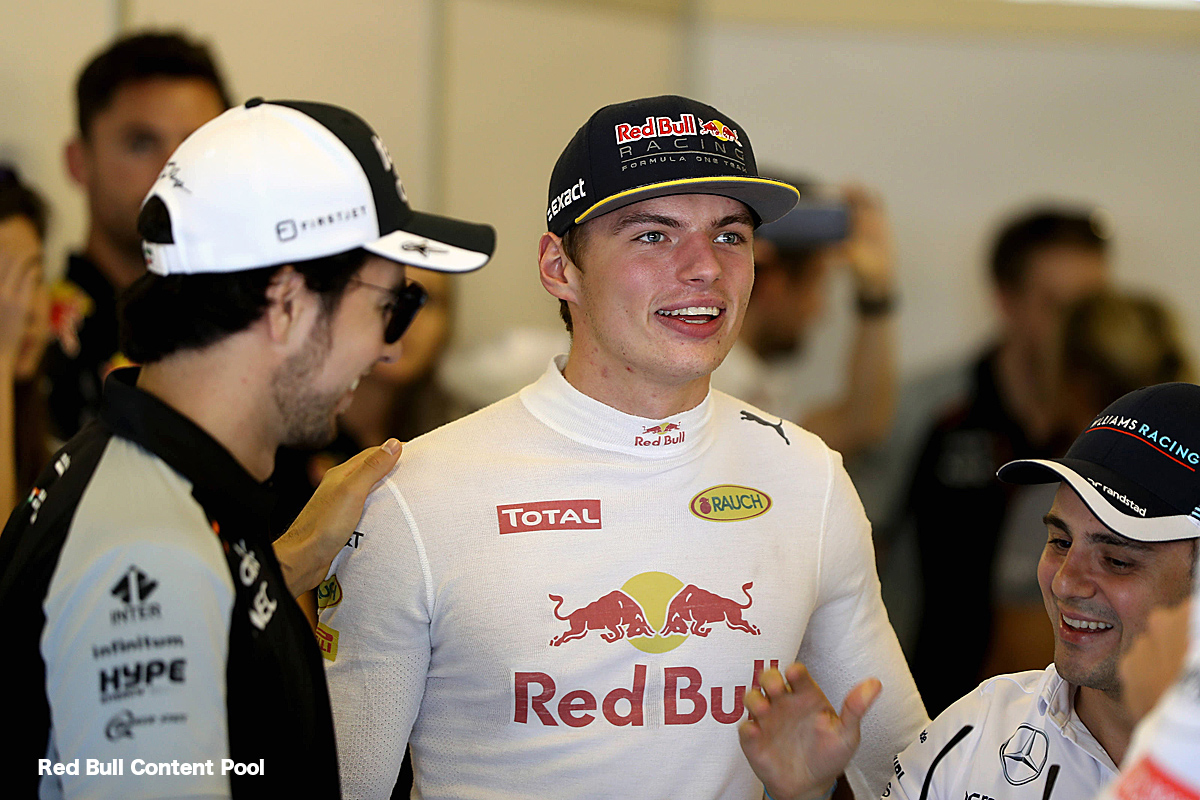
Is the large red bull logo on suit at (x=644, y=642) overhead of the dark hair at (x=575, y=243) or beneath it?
beneath

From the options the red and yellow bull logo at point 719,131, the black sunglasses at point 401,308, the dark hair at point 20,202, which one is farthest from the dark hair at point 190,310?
the dark hair at point 20,202

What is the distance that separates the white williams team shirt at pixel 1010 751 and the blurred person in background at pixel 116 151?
1968 millimetres

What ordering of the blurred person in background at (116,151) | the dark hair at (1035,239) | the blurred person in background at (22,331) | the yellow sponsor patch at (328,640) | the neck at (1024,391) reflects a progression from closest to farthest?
1. the yellow sponsor patch at (328,640)
2. the blurred person in background at (22,331)
3. the blurred person in background at (116,151)
4. the neck at (1024,391)
5. the dark hair at (1035,239)

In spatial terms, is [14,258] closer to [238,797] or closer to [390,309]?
[390,309]

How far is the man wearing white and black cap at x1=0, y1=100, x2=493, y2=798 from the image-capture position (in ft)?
3.52

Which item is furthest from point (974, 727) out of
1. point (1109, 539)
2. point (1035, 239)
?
point (1035, 239)

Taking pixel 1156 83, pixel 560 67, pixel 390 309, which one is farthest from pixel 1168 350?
pixel 390 309

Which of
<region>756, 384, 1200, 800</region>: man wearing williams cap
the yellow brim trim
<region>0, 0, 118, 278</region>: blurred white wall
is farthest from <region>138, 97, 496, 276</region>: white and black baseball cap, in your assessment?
<region>0, 0, 118, 278</region>: blurred white wall

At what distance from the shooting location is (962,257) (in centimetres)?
416

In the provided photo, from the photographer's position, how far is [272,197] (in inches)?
50.4

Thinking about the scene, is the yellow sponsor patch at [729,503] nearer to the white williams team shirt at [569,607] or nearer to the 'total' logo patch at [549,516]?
the white williams team shirt at [569,607]

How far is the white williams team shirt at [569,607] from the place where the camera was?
159 cm

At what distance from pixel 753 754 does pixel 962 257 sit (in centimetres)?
306

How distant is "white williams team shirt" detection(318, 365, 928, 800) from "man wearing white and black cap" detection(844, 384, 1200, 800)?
7.3 inches
